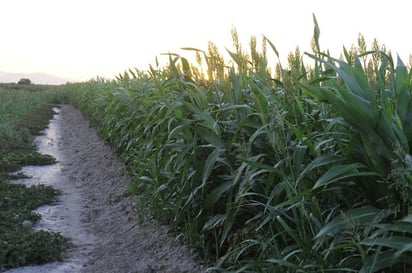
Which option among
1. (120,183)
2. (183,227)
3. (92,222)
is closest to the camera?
(183,227)

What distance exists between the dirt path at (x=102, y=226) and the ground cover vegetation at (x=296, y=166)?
0.63ft

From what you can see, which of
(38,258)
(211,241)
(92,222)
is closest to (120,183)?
(92,222)

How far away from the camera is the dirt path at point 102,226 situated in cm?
337

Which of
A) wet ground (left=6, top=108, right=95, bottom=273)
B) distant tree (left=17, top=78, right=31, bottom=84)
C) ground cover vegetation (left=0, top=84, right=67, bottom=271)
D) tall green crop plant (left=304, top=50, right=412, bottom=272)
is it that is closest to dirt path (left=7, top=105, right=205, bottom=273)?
wet ground (left=6, top=108, right=95, bottom=273)

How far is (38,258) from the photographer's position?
3637 millimetres

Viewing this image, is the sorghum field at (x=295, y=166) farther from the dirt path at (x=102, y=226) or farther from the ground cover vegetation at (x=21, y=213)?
the ground cover vegetation at (x=21, y=213)

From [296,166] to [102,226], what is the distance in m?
2.66

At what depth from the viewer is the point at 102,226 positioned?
4.51m

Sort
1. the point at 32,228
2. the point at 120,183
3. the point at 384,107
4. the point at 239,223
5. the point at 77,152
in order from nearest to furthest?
the point at 384,107 → the point at 239,223 → the point at 32,228 → the point at 120,183 → the point at 77,152

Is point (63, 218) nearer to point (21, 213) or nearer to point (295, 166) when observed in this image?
point (21, 213)

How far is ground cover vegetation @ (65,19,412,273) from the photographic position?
1977 millimetres

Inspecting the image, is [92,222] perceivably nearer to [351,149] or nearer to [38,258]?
[38,258]

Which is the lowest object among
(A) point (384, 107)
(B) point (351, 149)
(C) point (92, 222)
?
(C) point (92, 222)

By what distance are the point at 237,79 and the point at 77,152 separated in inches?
258
